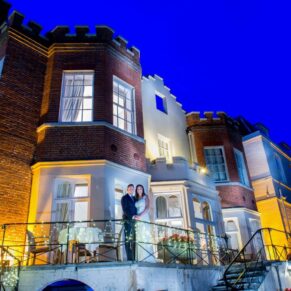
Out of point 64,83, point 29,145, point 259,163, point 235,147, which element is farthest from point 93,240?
point 259,163

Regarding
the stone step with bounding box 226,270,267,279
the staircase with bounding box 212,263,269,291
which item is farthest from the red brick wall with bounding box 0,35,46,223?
the stone step with bounding box 226,270,267,279

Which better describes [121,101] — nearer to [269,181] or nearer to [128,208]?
[128,208]

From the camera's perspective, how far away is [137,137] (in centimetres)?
1249

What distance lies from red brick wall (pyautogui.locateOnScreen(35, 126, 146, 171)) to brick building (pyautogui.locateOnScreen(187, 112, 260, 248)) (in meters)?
7.67

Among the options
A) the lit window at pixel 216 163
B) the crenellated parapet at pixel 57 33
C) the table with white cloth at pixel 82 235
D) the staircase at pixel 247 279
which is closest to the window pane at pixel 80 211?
the table with white cloth at pixel 82 235

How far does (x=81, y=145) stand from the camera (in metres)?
10.9

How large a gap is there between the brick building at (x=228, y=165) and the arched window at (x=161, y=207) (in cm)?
460

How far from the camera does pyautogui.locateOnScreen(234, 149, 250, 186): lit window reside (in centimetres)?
1848

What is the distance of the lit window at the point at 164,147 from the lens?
636 inches

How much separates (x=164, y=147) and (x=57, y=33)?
7498 millimetres

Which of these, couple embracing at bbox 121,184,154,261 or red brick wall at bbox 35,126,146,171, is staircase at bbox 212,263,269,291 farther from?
red brick wall at bbox 35,126,146,171

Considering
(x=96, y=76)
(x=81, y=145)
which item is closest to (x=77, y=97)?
(x=96, y=76)

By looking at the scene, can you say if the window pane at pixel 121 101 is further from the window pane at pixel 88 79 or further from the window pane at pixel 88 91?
the window pane at pixel 88 79

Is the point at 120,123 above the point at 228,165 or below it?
below
